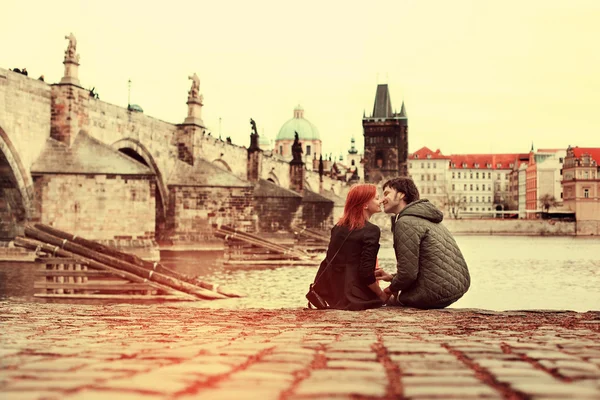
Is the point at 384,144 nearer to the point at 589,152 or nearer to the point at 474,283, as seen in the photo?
the point at 589,152

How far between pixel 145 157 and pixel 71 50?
772 centimetres

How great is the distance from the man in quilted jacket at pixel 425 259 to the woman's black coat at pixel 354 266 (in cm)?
26

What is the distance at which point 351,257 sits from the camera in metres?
6.74

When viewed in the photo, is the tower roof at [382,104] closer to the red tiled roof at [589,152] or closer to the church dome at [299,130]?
the red tiled roof at [589,152]

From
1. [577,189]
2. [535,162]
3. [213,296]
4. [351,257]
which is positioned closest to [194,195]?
[213,296]

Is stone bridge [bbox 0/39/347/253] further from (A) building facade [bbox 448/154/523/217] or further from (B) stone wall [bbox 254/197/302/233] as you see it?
(A) building facade [bbox 448/154/523/217]

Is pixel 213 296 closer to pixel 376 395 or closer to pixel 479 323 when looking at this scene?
pixel 479 323

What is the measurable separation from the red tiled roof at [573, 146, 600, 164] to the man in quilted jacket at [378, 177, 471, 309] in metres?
84.0

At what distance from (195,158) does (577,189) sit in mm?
60804

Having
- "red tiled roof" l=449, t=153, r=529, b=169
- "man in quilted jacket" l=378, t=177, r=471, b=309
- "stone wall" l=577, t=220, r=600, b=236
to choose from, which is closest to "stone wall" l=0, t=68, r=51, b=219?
"man in quilted jacket" l=378, t=177, r=471, b=309

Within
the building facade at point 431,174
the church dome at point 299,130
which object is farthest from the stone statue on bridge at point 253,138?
the church dome at point 299,130

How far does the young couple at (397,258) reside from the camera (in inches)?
250

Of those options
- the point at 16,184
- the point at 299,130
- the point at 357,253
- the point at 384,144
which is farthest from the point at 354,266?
the point at 299,130

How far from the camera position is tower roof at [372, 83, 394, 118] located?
100 meters
